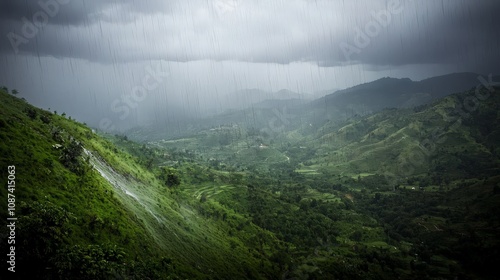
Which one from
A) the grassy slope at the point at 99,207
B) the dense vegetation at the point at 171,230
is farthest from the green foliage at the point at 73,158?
the grassy slope at the point at 99,207

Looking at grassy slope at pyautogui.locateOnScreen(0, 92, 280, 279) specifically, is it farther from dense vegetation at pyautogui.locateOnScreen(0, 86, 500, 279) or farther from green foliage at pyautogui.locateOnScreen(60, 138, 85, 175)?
green foliage at pyautogui.locateOnScreen(60, 138, 85, 175)

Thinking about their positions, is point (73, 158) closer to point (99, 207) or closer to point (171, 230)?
point (99, 207)

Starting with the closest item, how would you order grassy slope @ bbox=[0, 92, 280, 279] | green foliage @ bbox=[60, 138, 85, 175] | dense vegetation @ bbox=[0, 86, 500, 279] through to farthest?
1. dense vegetation @ bbox=[0, 86, 500, 279]
2. grassy slope @ bbox=[0, 92, 280, 279]
3. green foliage @ bbox=[60, 138, 85, 175]

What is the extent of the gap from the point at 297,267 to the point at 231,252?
39400 millimetres

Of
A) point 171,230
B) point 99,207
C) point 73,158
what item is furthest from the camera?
point 171,230

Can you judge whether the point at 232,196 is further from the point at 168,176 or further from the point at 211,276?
the point at 211,276

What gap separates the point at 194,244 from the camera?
72.9 meters

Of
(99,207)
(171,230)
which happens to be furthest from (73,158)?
(171,230)

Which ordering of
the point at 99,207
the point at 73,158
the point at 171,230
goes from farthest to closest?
the point at 171,230 → the point at 73,158 → the point at 99,207

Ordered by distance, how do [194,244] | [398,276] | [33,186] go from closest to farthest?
[33,186]
[194,244]
[398,276]

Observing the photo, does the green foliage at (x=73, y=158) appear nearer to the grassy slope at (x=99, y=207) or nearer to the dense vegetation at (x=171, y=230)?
the dense vegetation at (x=171, y=230)

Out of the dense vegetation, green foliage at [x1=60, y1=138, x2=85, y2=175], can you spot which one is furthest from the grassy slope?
green foliage at [x1=60, y1=138, x2=85, y2=175]

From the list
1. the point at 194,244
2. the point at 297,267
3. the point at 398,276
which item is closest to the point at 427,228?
the point at 398,276

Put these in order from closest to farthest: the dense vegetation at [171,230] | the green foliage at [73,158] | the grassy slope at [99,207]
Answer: the dense vegetation at [171,230] < the grassy slope at [99,207] < the green foliage at [73,158]
